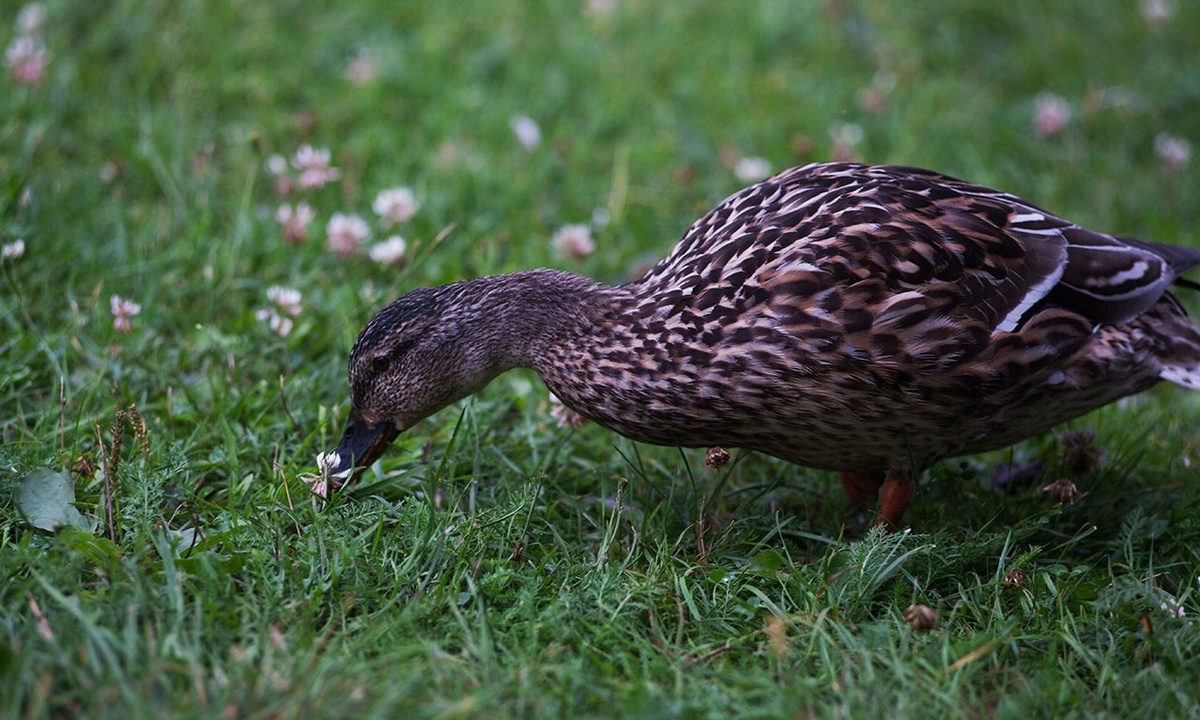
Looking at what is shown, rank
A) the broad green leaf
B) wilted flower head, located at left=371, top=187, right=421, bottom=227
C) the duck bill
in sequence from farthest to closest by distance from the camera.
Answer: wilted flower head, located at left=371, top=187, right=421, bottom=227
the duck bill
the broad green leaf

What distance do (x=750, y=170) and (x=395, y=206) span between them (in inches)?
71.7

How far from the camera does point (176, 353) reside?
4.45 meters

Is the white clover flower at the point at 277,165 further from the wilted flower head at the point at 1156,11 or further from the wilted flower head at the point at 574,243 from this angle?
the wilted flower head at the point at 1156,11

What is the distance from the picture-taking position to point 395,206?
5164mm

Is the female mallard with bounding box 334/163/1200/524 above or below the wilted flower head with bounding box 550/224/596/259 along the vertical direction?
above

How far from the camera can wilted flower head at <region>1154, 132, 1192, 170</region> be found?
634 cm

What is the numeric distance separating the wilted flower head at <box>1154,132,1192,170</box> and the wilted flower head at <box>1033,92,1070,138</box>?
51cm

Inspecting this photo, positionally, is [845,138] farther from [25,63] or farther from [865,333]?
[25,63]

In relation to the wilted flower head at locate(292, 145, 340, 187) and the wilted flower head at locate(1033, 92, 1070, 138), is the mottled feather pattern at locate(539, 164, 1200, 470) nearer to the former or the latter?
the wilted flower head at locate(292, 145, 340, 187)

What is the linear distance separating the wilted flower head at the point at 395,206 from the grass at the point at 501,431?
0.42 ft

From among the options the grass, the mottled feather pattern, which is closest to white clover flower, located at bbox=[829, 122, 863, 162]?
the grass

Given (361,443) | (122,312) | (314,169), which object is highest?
(314,169)

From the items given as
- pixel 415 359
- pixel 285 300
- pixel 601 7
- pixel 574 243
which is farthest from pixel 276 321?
pixel 601 7

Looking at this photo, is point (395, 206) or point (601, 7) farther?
point (601, 7)
